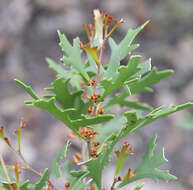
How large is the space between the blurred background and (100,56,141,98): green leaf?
145cm

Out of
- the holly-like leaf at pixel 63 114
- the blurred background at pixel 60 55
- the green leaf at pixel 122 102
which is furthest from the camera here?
the blurred background at pixel 60 55

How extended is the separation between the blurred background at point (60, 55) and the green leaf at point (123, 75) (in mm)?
1450

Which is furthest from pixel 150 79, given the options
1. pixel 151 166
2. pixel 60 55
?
pixel 60 55

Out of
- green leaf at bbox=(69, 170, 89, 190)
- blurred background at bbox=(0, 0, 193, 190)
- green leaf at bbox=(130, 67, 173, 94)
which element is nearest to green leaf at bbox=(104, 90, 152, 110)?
green leaf at bbox=(130, 67, 173, 94)

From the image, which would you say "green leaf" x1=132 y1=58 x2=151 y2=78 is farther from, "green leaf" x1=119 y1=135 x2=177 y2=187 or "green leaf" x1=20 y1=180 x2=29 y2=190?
"green leaf" x1=20 y1=180 x2=29 y2=190

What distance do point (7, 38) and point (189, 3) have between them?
1659 millimetres

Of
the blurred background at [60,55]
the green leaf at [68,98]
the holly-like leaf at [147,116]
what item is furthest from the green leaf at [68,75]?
the blurred background at [60,55]

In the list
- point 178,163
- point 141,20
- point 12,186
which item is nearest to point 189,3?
point 141,20

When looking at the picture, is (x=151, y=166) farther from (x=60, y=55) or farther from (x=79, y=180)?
(x=60, y=55)

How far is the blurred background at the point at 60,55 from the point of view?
2078mm

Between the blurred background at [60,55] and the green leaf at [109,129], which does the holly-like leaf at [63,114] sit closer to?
the green leaf at [109,129]

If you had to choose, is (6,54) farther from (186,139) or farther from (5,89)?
(186,139)

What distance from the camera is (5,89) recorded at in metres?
2.43

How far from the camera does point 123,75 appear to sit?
18.4 inches
